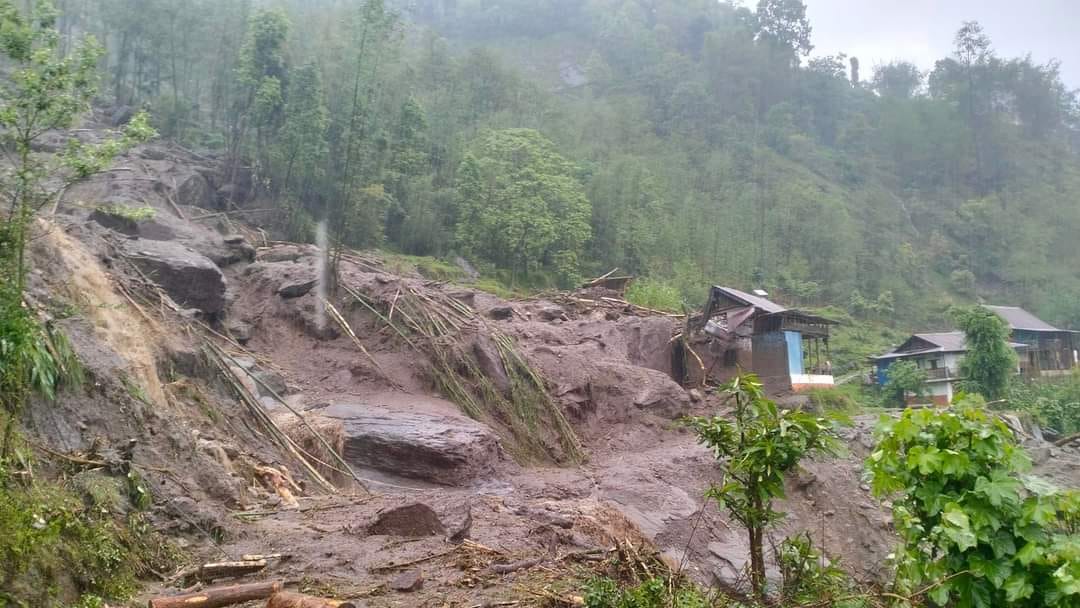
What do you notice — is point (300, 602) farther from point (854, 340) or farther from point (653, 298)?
point (854, 340)

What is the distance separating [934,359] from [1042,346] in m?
6.60

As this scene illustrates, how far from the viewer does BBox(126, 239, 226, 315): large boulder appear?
1202 cm

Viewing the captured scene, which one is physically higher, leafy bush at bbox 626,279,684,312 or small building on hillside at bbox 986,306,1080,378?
leafy bush at bbox 626,279,684,312

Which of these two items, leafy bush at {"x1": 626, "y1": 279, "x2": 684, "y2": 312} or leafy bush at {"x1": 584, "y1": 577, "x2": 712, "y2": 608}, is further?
leafy bush at {"x1": 626, "y1": 279, "x2": 684, "y2": 312}

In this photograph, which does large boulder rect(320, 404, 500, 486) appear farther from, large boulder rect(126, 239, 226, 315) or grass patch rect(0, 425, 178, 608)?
grass patch rect(0, 425, 178, 608)

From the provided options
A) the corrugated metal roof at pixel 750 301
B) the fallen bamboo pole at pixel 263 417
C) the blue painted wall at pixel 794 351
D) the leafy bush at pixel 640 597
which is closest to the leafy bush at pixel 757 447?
the leafy bush at pixel 640 597

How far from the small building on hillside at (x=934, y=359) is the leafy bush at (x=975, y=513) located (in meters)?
21.7

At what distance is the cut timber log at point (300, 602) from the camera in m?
4.26

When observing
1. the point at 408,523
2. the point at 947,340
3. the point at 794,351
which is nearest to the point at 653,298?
the point at 794,351

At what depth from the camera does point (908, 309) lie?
130 feet

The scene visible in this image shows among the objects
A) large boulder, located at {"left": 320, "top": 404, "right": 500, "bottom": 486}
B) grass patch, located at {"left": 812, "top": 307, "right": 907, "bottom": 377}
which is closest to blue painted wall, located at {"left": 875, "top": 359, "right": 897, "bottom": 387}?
grass patch, located at {"left": 812, "top": 307, "right": 907, "bottom": 377}

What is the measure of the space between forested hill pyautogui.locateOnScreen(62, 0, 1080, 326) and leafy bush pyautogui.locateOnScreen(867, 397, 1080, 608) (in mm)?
13857

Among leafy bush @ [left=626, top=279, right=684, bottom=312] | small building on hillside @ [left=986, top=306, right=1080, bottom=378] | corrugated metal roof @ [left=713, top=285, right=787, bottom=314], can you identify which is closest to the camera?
corrugated metal roof @ [left=713, top=285, right=787, bottom=314]

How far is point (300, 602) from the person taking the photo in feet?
14.2
